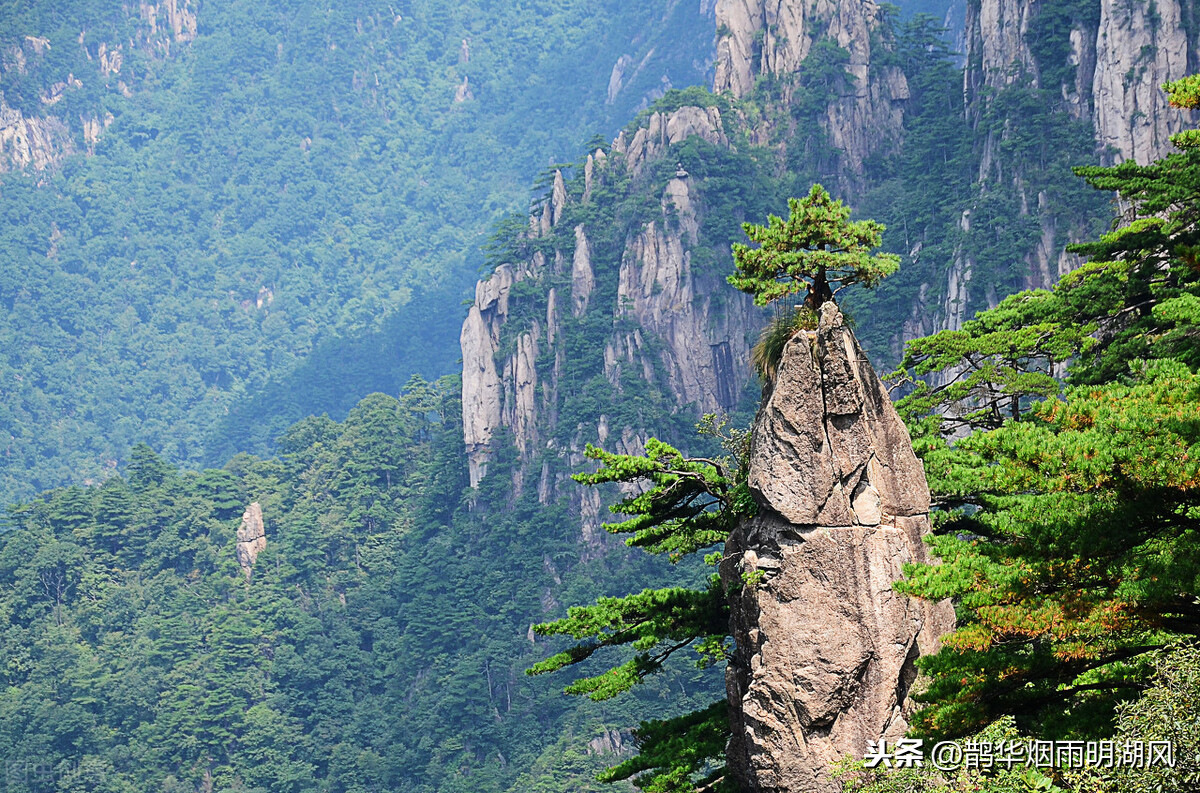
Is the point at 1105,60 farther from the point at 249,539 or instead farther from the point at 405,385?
the point at 405,385

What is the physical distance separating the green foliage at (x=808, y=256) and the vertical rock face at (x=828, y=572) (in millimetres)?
653

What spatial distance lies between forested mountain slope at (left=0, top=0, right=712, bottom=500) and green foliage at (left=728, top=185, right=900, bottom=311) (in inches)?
5107

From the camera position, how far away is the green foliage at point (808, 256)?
1711 cm

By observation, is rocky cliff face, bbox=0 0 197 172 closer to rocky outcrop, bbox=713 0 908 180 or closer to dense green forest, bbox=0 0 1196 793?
dense green forest, bbox=0 0 1196 793

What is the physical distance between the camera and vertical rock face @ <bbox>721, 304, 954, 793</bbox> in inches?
643

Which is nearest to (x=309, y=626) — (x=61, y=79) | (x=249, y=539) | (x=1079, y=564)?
(x=249, y=539)

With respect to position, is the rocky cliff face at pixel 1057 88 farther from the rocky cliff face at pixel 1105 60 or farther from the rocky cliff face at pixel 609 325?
the rocky cliff face at pixel 609 325

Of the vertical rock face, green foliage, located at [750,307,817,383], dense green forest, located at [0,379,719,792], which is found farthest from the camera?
dense green forest, located at [0,379,719,792]

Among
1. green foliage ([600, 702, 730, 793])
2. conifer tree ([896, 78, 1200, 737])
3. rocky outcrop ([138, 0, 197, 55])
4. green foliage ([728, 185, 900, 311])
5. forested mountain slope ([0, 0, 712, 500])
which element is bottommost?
green foliage ([600, 702, 730, 793])

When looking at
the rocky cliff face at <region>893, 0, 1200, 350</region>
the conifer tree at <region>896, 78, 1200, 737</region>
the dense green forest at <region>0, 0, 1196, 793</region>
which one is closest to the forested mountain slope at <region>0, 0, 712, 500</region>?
the dense green forest at <region>0, 0, 1196, 793</region>

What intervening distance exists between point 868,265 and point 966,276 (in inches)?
2099

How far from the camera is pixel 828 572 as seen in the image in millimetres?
16484

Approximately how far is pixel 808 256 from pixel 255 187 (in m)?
171

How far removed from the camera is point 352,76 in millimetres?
188250
